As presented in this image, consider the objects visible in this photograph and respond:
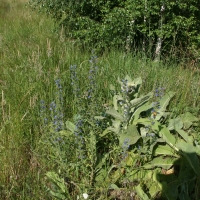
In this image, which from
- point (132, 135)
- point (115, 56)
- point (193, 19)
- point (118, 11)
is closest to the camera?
point (132, 135)

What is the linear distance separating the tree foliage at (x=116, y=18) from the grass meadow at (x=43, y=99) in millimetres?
487

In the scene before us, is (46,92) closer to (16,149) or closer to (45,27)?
(16,149)

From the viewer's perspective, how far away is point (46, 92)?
2.68 meters

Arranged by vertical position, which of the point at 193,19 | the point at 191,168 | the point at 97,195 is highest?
the point at 193,19

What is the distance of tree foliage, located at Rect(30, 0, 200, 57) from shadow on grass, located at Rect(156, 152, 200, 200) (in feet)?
9.08

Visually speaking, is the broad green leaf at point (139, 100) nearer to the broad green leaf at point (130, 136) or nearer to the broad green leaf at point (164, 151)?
the broad green leaf at point (130, 136)

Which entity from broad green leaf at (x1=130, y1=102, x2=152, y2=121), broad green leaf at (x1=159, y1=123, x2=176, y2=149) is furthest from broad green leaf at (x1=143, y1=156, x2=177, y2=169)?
broad green leaf at (x1=130, y1=102, x2=152, y2=121)

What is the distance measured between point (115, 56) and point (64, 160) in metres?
2.52

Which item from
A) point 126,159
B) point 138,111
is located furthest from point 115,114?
point 126,159

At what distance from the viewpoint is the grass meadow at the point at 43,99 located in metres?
1.81

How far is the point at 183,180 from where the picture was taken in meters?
1.83

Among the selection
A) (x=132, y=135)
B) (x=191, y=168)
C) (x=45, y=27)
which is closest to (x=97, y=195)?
(x=132, y=135)

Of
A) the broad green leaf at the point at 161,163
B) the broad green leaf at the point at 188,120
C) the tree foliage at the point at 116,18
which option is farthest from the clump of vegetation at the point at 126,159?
the tree foliage at the point at 116,18

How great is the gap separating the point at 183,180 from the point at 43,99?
5.16ft
